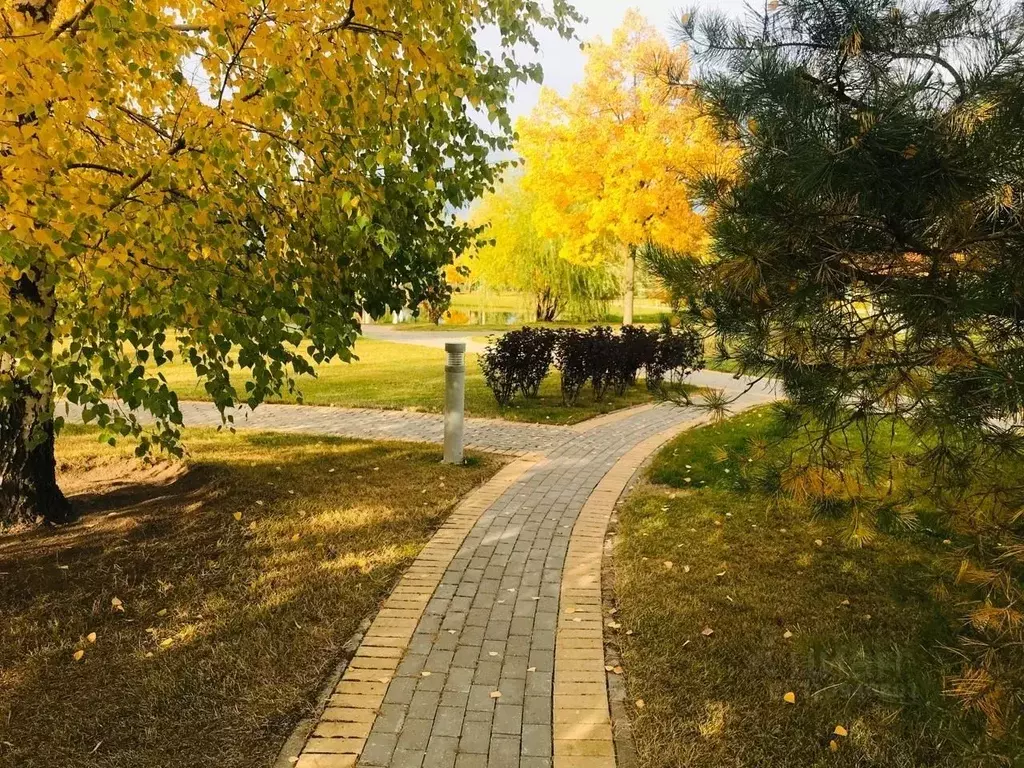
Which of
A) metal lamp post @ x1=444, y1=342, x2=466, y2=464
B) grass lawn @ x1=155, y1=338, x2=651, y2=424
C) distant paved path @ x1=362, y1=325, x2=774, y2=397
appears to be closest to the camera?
metal lamp post @ x1=444, y1=342, x2=466, y2=464

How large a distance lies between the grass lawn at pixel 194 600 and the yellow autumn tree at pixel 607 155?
11.6m

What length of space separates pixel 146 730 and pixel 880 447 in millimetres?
7157

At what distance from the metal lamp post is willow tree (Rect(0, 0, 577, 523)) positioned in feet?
8.88

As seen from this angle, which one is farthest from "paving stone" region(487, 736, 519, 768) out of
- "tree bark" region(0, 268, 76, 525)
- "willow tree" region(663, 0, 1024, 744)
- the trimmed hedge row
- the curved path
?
the trimmed hedge row

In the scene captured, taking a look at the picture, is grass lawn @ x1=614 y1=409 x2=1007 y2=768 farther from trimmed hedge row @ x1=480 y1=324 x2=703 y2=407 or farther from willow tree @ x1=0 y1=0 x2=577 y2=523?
trimmed hedge row @ x1=480 y1=324 x2=703 y2=407

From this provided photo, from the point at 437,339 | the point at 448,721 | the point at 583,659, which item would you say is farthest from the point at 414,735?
the point at 437,339

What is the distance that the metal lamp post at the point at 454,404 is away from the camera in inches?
267

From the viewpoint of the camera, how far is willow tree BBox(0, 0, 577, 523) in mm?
2645

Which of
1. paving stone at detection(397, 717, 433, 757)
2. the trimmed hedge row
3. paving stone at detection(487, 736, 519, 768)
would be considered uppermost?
the trimmed hedge row

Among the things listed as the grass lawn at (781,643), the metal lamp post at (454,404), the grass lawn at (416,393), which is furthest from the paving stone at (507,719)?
the grass lawn at (416,393)

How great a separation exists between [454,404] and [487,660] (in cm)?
386

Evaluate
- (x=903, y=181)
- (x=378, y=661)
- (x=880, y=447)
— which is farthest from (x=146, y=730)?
(x=880, y=447)

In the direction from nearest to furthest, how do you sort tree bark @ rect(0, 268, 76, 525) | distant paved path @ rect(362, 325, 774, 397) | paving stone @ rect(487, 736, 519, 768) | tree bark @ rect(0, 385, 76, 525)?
paving stone @ rect(487, 736, 519, 768)
tree bark @ rect(0, 268, 76, 525)
tree bark @ rect(0, 385, 76, 525)
distant paved path @ rect(362, 325, 774, 397)

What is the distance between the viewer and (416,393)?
39.4 feet
